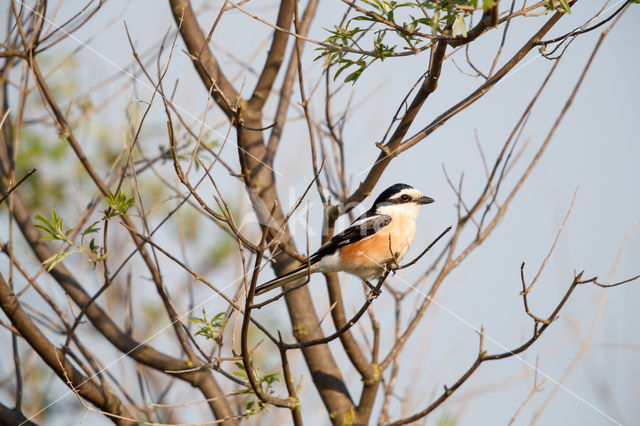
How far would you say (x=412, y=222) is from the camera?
438 cm

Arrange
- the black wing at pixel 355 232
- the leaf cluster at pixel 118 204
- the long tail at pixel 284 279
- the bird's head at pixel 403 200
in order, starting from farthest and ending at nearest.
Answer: the bird's head at pixel 403 200, the black wing at pixel 355 232, the long tail at pixel 284 279, the leaf cluster at pixel 118 204

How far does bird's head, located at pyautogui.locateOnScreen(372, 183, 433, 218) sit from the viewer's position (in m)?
4.51

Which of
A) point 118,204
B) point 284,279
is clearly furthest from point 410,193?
point 118,204

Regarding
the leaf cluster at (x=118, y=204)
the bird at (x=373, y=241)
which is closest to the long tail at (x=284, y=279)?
the bird at (x=373, y=241)

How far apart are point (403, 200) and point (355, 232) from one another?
0.45 metres

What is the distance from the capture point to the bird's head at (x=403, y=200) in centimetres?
451

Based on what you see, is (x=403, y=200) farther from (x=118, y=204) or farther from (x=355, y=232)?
(x=118, y=204)

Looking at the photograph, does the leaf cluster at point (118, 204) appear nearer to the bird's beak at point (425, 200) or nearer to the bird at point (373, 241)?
the bird at point (373, 241)

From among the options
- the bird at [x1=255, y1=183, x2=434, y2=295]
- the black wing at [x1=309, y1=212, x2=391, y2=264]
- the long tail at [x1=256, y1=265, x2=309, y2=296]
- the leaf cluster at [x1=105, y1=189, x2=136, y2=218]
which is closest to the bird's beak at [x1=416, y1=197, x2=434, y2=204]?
the bird at [x1=255, y1=183, x2=434, y2=295]

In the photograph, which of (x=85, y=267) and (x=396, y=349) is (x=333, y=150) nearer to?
(x=396, y=349)

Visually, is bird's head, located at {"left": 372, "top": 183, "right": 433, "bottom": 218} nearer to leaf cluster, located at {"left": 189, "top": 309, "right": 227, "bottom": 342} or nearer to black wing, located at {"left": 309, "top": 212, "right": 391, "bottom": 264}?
black wing, located at {"left": 309, "top": 212, "right": 391, "bottom": 264}

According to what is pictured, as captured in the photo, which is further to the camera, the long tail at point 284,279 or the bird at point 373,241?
the bird at point 373,241

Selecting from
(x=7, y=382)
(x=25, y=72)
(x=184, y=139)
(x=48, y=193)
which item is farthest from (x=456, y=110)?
(x=48, y=193)

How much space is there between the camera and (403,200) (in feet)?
14.9
